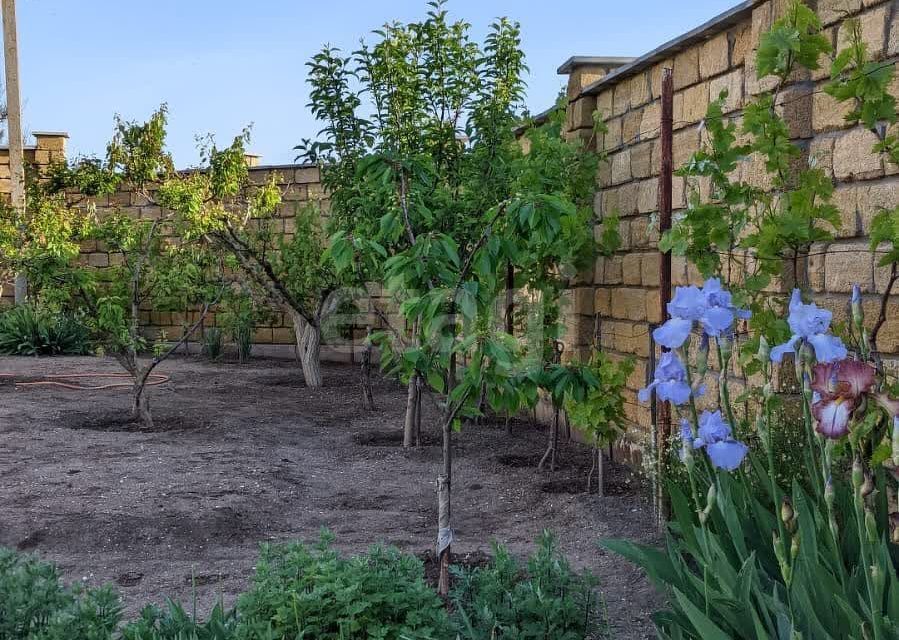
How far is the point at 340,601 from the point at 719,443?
118 cm

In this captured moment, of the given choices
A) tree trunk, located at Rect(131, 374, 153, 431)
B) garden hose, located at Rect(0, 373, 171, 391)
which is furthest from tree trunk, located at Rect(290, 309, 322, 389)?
tree trunk, located at Rect(131, 374, 153, 431)

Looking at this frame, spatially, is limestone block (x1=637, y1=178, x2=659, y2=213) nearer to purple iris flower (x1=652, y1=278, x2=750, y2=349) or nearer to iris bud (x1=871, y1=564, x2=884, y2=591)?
purple iris flower (x1=652, y1=278, x2=750, y2=349)

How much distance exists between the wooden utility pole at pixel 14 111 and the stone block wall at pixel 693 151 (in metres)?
10.1

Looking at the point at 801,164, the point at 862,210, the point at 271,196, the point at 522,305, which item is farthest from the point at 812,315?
the point at 271,196

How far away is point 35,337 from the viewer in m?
13.2

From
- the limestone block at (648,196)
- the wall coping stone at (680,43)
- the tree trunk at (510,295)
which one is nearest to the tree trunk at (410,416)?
the tree trunk at (510,295)

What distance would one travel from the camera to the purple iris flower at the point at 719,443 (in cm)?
205

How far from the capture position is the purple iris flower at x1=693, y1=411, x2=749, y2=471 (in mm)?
2055

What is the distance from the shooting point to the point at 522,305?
6.95 m

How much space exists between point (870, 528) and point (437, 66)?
563 cm

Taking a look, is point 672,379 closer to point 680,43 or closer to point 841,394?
point 841,394

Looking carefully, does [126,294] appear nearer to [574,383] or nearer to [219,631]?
[574,383]

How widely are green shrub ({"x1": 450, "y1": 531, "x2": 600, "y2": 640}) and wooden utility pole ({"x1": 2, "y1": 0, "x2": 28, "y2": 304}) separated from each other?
1221 cm

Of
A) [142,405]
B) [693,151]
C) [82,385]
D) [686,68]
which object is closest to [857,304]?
[693,151]
